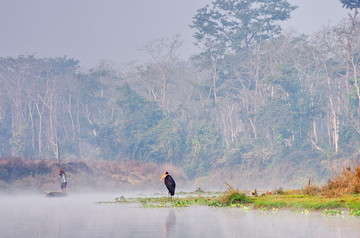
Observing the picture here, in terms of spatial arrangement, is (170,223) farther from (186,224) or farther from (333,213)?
(333,213)

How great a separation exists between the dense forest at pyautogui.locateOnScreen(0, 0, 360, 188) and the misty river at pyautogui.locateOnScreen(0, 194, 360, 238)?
31.3 meters

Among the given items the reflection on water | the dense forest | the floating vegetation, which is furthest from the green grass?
the dense forest

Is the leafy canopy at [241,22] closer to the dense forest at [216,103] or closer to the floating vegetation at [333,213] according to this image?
the dense forest at [216,103]

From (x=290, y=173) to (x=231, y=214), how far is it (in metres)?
43.9

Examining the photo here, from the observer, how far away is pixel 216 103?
8306 centimetres

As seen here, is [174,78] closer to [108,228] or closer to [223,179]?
[223,179]

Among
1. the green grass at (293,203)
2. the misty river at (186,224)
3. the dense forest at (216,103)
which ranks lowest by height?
the misty river at (186,224)

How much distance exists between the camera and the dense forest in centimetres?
6988

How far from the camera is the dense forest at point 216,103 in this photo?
69.9 m

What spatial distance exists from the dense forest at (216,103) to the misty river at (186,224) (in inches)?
1233

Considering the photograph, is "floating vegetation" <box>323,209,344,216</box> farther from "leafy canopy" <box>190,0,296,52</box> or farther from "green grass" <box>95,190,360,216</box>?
"leafy canopy" <box>190,0,296,52</box>

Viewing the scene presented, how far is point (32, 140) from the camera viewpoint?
316ft

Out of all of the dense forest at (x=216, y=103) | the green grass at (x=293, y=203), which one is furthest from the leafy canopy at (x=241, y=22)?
the green grass at (x=293, y=203)

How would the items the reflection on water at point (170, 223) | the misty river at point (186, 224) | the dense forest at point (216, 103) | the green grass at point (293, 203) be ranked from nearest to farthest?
1. the misty river at point (186, 224)
2. the reflection on water at point (170, 223)
3. the green grass at point (293, 203)
4. the dense forest at point (216, 103)
